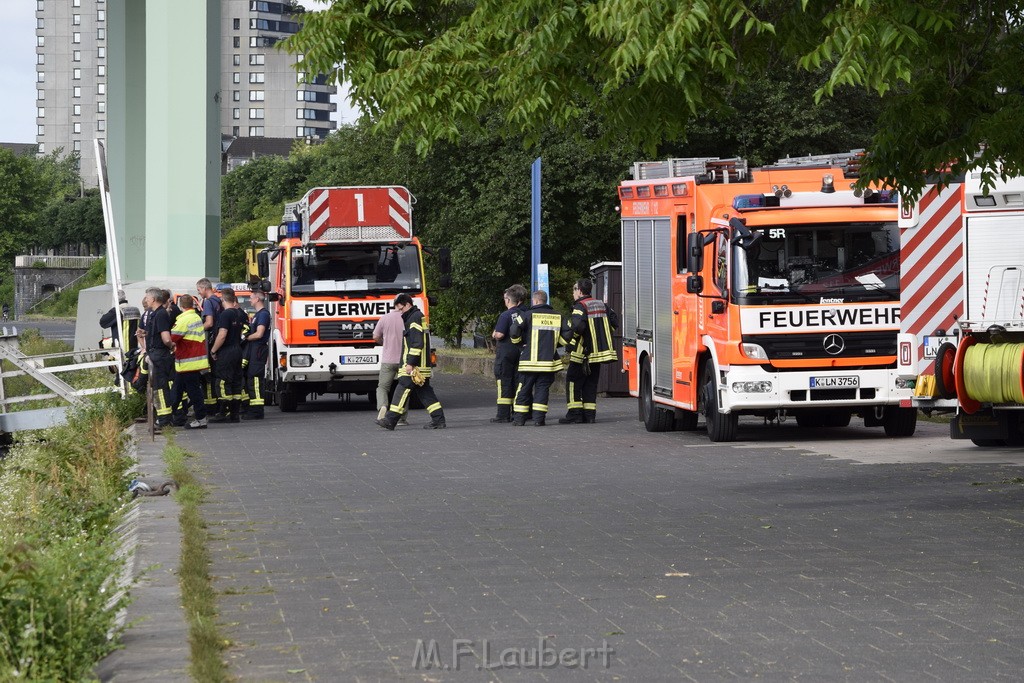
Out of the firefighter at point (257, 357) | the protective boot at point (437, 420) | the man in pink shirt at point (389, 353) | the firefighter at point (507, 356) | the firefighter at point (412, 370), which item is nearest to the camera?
the firefighter at point (412, 370)

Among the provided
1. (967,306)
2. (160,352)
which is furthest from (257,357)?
(967,306)

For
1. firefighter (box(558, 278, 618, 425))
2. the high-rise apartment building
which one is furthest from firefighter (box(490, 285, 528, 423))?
the high-rise apartment building

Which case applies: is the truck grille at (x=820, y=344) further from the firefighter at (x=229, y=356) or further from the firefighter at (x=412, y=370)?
the firefighter at (x=229, y=356)

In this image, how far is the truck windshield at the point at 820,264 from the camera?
16750 millimetres

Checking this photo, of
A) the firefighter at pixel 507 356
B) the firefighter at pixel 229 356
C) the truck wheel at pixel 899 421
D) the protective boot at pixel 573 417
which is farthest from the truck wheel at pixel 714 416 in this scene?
the firefighter at pixel 229 356

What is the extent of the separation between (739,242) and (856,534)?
23.2 ft

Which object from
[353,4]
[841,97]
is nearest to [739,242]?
[353,4]

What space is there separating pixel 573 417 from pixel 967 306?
7.42 metres

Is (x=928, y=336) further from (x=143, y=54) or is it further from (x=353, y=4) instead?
(x=143, y=54)

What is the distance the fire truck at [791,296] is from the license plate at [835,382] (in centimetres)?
1

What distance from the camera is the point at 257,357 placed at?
22188 mm

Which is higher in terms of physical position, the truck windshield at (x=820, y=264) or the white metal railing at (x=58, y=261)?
the white metal railing at (x=58, y=261)

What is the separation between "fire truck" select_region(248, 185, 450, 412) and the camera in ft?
78.6

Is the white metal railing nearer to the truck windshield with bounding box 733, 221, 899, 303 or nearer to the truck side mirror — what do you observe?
the truck side mirror
